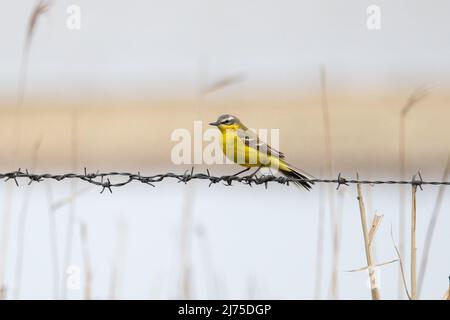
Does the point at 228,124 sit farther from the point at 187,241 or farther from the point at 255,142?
the point at 187,241

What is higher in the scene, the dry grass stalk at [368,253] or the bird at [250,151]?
the bird at [250,151]

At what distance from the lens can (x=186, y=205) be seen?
20.5 feet

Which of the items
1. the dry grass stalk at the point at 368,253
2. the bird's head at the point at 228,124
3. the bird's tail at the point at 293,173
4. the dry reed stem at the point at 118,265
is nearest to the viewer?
the dry grass stalk at the point at 368,253

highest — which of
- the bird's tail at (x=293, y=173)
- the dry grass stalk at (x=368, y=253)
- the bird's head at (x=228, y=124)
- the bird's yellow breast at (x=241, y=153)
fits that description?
the bird's head at (x=228, y=124)

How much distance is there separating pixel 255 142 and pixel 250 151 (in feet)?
0.24

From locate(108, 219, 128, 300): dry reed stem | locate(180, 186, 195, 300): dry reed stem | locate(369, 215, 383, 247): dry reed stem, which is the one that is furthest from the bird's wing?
locate(369, 215, 383, 247): dry reed stem

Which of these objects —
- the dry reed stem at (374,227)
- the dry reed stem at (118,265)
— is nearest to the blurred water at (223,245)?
the dry reed stem at (118,265)

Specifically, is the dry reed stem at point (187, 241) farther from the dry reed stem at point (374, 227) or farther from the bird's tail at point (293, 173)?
the dry reed stem at point (374, 227)

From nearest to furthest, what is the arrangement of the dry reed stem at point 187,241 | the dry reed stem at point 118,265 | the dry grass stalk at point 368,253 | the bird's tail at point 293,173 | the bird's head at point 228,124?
the dry grass stalk at point 368,253 → the bird's tail at point 293,173 → the dry reed stem at point 118,265 → the dry reed stem at point 187,241 → the bird's head at point 228,124

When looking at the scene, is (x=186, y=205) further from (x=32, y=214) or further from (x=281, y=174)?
(x=32, y=214)

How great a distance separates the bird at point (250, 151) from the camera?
19.8ft

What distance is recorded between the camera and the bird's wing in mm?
6156

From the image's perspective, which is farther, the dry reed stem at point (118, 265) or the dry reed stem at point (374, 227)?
the dry reed stem at point (118, 265)

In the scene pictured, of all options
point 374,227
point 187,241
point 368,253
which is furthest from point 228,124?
point 368,253
